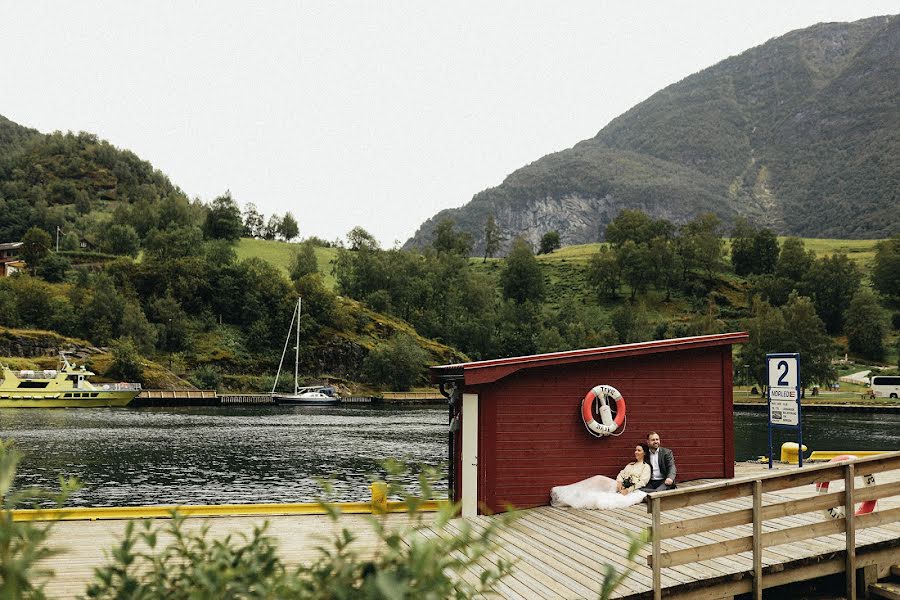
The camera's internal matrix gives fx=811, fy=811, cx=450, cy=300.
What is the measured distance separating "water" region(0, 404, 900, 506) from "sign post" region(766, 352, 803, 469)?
8610 millimetres

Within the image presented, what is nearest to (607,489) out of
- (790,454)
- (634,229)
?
(790,454)

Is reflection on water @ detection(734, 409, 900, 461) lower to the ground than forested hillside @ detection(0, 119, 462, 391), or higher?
lower

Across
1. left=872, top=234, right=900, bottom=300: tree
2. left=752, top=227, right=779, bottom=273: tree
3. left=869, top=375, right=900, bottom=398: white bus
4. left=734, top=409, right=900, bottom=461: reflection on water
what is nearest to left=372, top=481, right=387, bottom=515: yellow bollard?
left=734, top=409, right=900, bottom=461: reflection on water

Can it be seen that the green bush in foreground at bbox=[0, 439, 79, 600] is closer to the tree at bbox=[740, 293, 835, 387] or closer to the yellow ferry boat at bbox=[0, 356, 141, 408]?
the yellow ferry boat at bbox=[0, 356, 141, 408]

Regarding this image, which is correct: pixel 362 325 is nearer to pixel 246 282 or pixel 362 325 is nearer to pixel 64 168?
pixel 246 282

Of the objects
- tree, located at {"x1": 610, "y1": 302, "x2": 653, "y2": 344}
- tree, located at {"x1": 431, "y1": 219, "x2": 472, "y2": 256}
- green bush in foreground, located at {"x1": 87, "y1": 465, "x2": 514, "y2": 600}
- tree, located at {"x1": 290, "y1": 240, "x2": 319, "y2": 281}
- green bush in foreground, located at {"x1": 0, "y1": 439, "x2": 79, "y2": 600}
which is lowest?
green bush in foreground, located at {"x1": 87, "y1": 465, "x2": 514, "y2": 600}

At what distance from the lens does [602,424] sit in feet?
44.7

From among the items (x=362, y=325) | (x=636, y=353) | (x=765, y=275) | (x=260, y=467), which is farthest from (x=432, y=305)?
(x=636, y=353)

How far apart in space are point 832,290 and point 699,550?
13873 centimetres

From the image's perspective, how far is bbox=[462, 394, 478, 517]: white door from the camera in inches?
524

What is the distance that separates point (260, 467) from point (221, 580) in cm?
3245

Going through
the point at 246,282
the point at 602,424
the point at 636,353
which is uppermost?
the point at 246,282

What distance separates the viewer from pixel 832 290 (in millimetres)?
133625

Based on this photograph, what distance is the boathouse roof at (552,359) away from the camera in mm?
13047
